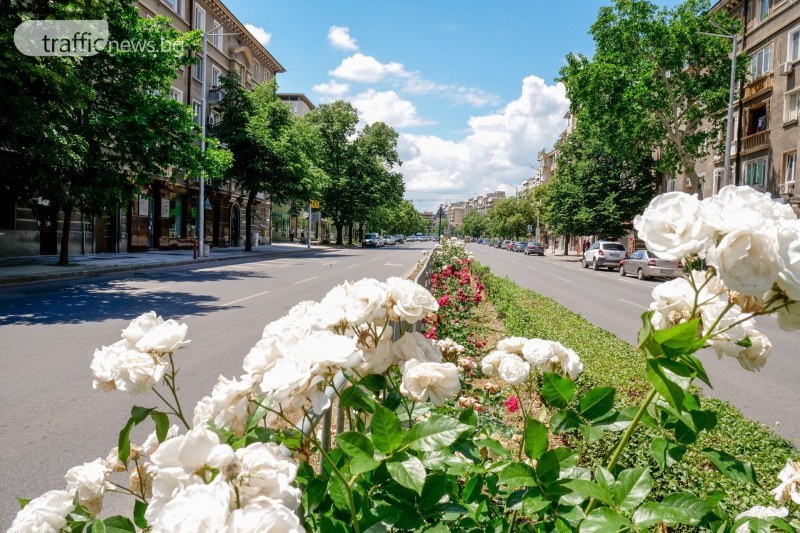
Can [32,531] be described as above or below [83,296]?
above

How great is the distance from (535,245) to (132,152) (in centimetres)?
4432

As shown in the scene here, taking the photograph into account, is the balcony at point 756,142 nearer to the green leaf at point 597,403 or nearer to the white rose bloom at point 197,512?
the green leaf at point 597,403

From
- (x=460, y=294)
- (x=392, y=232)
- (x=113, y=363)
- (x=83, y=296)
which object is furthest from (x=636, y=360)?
(x=392, y=232)

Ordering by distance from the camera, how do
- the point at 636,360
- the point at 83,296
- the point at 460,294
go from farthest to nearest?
1. the point at 83,296
2. the point at 460,294
3. the point at 636,360

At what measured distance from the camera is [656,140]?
2994cm

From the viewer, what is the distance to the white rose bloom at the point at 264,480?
3.19 ft

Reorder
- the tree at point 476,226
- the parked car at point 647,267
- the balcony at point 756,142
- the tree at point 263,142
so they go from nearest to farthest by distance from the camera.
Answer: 1. the parked car at point 647,267
2. the balcony at point 756,142
3. the tree at point 263,142
4. the tree at point 476,226

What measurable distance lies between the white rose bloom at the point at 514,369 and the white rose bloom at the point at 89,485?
122 centimetres

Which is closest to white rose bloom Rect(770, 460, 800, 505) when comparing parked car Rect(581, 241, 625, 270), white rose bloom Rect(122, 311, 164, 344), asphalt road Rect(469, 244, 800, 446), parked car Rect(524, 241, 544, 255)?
white rose bloom Rect(122, 311, 164, 344)

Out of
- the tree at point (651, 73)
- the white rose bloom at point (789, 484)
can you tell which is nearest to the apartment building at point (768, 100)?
the tree at point (651, 73)

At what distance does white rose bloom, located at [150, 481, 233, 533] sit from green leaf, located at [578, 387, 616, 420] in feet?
3.22

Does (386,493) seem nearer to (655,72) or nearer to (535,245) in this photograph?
(655,72)

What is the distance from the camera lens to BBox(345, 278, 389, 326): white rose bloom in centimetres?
139

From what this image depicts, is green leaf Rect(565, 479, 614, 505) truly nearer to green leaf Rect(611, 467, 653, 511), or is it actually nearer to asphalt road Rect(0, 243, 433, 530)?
green leaf Rect(611, 467, 653, 511)
